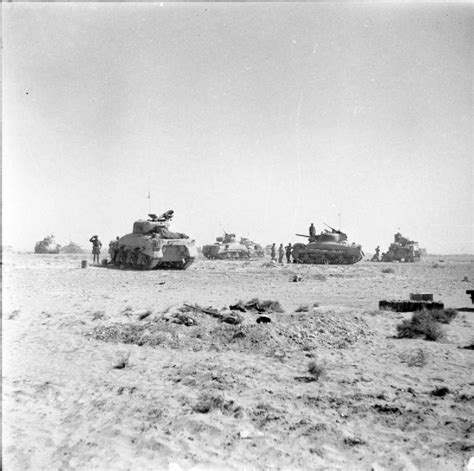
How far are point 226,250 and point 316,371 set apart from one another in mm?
34173

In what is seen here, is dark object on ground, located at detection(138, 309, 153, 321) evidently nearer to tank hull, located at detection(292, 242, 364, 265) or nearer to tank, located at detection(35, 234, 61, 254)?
tank hull, located at detection(292, 242, 364, 265)

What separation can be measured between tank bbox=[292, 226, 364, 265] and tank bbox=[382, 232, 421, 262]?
39.0 feet

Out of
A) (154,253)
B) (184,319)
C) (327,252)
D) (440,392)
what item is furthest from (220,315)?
(327,252)

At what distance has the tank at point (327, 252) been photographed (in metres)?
33.1

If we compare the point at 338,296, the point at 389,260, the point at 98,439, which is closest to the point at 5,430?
the point at 98,439

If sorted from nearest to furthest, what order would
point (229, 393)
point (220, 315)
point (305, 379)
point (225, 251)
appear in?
point (229, 393), point (305, 379), point (220, 315), point (225, 251)

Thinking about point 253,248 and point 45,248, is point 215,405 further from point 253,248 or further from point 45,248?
point 45,248

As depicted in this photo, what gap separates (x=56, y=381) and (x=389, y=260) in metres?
42.8

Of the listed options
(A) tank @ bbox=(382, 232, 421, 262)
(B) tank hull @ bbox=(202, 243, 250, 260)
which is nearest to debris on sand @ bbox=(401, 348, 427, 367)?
(B) tank hull @ bbox=(202, 243, 250, 260)

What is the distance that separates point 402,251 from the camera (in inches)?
1721

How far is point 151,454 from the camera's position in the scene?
13.5 feet

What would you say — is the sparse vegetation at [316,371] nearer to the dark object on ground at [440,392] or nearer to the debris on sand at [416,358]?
the dark object on ground at [440,392]

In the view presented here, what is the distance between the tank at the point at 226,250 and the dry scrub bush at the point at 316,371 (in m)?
33.4

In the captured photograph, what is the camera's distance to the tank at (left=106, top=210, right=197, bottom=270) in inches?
947
